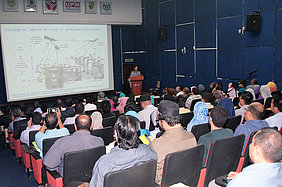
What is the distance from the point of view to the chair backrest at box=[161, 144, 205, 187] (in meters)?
2.31

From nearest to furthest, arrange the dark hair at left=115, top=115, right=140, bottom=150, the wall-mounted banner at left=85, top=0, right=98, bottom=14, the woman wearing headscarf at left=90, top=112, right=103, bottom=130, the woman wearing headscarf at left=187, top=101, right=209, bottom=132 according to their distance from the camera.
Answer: the dark hair at left=115, top=115, right=140, bottom=150 → the woman wearing headscarf at left=187, top=101, right=209, bottom=132 → the woman wearing headscarf at left=90, top=112, right=103, bottom=130 → the wall-mounted banner at left=85, top=0, right=98, bottom=14

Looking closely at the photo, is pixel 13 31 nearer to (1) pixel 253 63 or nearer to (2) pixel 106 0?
(2) pixel 106 0

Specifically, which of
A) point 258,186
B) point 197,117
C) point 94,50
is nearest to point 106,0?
point 94,50

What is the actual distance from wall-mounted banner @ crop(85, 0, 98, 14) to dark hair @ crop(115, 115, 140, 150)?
9735mm

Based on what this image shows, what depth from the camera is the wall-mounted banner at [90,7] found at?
11125mm

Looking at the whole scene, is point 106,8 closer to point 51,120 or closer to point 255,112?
point 51,120

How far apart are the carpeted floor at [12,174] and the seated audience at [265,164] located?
3.50 metres

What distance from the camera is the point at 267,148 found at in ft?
5.59

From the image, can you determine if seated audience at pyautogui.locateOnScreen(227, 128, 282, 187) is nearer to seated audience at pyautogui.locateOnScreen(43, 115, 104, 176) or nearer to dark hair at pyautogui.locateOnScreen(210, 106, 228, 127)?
dark hair at pyautogui.locateOnScreen(210, 106, 228, 127)

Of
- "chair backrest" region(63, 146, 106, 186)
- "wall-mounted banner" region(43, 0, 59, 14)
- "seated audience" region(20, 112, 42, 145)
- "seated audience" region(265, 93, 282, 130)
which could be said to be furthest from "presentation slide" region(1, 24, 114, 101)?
"seated audience" region(265, 93, 282, 130)

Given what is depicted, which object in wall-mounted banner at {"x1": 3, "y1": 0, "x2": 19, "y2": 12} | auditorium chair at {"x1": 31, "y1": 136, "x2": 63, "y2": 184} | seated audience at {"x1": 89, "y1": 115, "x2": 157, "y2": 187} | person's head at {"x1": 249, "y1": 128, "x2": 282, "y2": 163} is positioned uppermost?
wall-mounted banner at {"x1": 3, "y1": 0, "x2": 19, "y2": 12}

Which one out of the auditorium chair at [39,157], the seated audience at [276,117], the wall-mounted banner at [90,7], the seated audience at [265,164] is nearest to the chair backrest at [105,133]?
the auditorium chair at [39,157]

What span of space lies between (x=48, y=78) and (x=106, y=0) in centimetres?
417

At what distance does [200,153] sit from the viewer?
2.51 m
